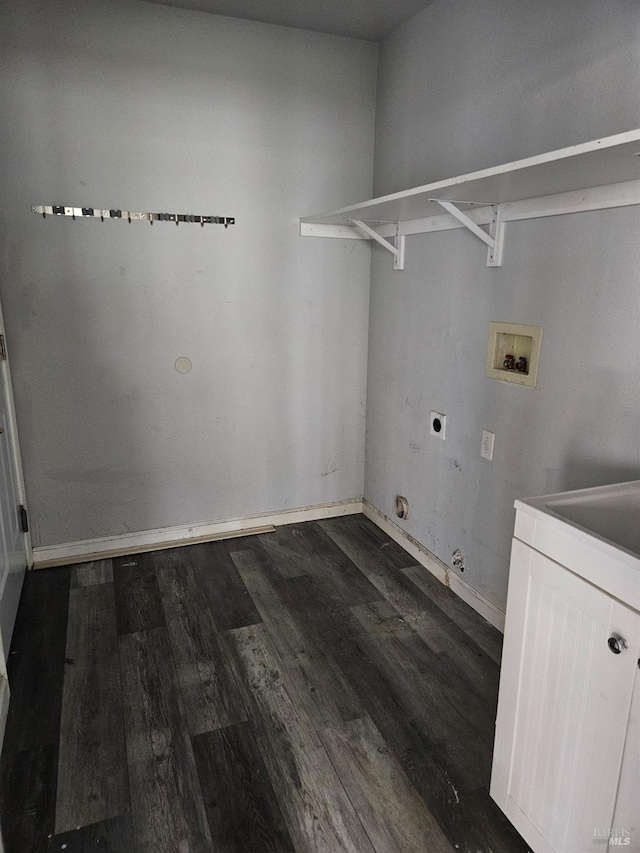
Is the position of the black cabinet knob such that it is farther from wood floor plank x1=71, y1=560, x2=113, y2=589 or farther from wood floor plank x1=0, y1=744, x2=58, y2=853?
wood floor plank x1=71, y1=560, x2=113, y2=589

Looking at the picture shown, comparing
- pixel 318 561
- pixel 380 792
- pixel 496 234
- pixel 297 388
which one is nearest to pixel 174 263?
pixel 297 388

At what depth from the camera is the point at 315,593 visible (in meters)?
2.56

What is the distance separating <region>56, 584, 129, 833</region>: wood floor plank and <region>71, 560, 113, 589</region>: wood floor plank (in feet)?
0.56

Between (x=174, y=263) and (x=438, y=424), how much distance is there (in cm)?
147

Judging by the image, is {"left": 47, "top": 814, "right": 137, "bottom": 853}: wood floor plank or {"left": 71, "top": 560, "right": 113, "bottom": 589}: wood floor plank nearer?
{"left": 47, "top": 814, "right": 137, "bottom": 853}: wood floor plank

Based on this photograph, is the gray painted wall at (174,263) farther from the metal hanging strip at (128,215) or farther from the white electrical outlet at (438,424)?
the white electrical outlet at (438,424)

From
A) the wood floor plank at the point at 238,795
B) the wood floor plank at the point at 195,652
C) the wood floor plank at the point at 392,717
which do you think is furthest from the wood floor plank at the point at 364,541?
the wood floor plank at the point at 238,795

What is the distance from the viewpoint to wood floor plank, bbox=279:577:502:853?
Answer: 1.51 meters

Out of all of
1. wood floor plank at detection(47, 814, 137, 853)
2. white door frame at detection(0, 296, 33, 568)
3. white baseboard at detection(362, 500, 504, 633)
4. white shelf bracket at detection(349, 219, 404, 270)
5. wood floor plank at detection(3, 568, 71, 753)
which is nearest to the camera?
wood floor plank at detection(47, 814, 137, 853)

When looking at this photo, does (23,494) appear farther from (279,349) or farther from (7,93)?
(7,93)

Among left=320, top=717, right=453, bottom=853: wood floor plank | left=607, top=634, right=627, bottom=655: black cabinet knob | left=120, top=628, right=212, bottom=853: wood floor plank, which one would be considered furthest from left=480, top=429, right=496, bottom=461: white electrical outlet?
left=120, top=628, right=212, bottom=853: wood floor plank

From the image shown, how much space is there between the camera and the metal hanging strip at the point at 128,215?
2494 millimetres

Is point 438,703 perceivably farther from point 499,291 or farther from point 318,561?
point 499,291

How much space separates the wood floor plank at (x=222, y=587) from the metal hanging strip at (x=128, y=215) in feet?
5.35
